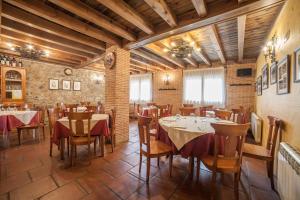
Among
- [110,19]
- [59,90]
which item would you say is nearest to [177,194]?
[110,19]

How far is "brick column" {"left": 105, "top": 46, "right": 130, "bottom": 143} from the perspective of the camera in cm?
358

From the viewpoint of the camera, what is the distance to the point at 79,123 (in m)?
2.45

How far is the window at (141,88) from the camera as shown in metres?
7.75

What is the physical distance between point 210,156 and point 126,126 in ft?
8.09

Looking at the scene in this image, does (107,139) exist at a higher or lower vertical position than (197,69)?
lower

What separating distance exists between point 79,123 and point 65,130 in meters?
0.36

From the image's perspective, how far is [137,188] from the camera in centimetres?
185

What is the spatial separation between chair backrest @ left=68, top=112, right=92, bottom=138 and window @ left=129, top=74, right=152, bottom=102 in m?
5.38

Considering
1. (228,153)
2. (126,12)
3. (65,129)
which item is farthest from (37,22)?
(228,153)

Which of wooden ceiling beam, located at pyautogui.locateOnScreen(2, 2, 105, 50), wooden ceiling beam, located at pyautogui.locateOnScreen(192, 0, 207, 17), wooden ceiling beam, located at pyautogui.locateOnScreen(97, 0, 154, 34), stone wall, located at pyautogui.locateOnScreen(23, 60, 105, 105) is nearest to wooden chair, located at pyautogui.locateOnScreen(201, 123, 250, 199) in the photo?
wooden ceiling beam, located at pyautogui.locateOnScreen(192, 0, 207, 17)

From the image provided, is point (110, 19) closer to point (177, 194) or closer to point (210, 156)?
point (210, 156)

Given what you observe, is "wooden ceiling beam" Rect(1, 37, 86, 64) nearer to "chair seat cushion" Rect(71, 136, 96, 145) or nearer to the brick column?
the brick column

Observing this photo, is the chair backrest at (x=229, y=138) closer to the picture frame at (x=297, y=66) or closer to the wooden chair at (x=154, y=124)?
the picture frame at (x=297, y=66)
